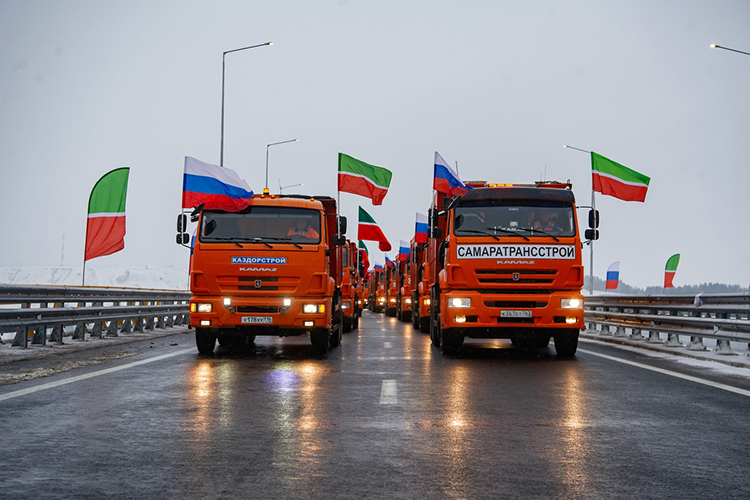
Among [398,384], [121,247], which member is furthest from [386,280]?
[398,384]

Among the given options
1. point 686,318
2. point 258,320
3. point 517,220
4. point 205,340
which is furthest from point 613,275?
point 258,320

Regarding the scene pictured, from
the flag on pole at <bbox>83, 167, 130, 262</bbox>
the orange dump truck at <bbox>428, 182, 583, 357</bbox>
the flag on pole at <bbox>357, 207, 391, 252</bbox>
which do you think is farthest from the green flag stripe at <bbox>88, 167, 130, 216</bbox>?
the flag on pole at <bbox>357, 207, 391, 252</bbox>

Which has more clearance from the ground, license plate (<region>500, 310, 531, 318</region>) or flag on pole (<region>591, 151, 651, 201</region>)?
flag on pole (<region>591, 151, 651, 201</region>)

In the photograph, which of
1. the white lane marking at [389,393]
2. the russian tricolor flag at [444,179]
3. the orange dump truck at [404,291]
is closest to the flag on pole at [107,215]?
the russian tricolor flag at [444,179]

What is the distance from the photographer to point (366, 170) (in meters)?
31.3

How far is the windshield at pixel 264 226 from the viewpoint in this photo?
44.2ft

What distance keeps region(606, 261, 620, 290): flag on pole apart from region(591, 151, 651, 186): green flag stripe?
31.6m

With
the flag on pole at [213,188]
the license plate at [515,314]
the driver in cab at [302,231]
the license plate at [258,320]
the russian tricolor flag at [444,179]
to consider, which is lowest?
the license plate at [258,320]

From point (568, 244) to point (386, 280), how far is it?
1246 inches

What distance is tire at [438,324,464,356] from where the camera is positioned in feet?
45.0

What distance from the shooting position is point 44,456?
517 cm

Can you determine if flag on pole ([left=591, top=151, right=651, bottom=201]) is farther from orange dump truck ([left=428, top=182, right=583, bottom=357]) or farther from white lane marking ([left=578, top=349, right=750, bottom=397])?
white lane marking ([left=578, top=349, right=750, bottom=397])

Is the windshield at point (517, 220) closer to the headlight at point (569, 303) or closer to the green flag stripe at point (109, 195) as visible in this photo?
the headlight at point (569, 303)

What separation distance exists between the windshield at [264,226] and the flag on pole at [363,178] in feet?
54.0
